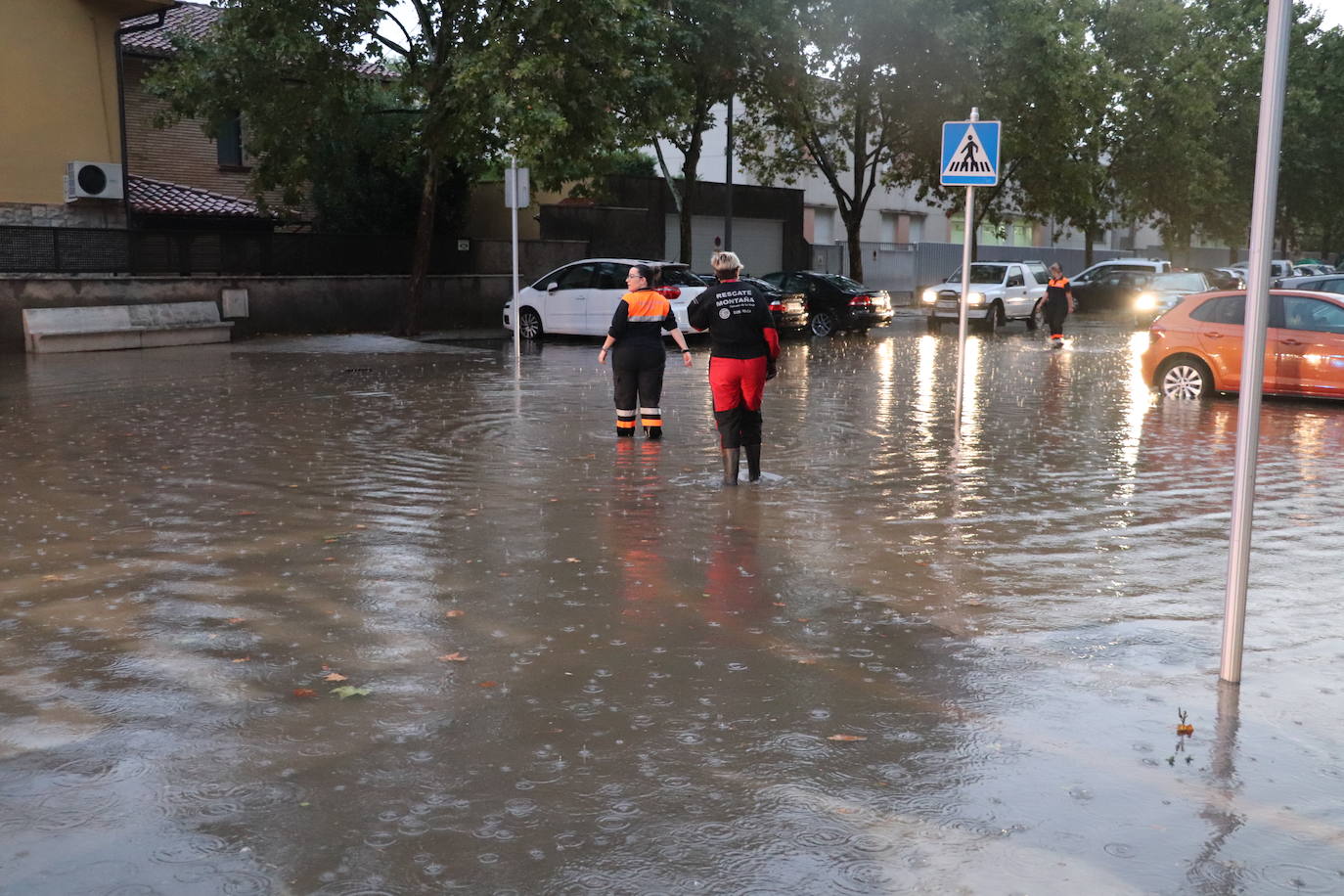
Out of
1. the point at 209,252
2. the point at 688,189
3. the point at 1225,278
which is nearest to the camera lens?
the point at 209,252

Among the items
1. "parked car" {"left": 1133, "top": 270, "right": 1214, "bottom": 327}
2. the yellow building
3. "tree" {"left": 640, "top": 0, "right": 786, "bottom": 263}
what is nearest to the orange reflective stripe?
"tree" {"left": 640, "top": 0, "right": 786, "bottom": 263}

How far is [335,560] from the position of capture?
7734 mm

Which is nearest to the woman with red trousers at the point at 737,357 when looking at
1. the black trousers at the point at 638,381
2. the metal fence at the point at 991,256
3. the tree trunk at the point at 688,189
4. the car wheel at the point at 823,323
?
the black trousers at the point at 638,381

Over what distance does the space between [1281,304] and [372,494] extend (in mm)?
11478

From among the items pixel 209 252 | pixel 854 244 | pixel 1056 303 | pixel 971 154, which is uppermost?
pixel 971 154

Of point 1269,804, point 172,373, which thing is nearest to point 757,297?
point 1269,804

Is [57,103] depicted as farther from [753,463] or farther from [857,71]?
[753,463]

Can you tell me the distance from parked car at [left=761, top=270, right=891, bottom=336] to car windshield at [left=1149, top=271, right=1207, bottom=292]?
27.7ft

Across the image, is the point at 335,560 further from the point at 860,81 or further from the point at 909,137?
the point at 909,137

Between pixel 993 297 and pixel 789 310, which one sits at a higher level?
pixel 993 297

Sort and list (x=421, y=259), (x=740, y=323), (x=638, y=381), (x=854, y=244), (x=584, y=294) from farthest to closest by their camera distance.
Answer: (x=854, y=244)
(x=421, y=259)
(x=584, y=294)
(x=638, y=381)
(x=740, y=323)

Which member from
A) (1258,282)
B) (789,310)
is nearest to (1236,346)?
(1258,282)

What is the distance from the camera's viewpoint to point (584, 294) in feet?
89.9

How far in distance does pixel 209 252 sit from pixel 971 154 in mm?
17998
